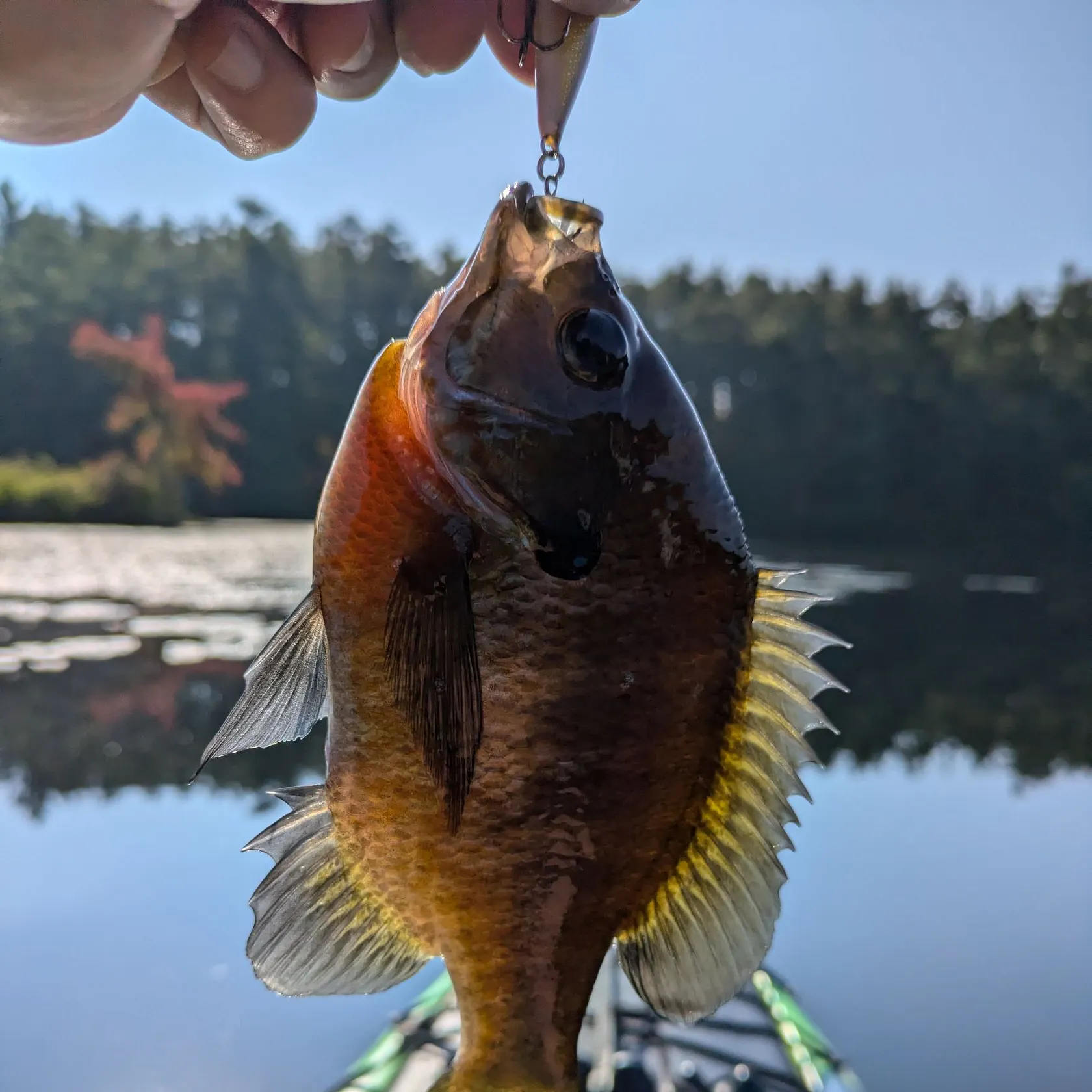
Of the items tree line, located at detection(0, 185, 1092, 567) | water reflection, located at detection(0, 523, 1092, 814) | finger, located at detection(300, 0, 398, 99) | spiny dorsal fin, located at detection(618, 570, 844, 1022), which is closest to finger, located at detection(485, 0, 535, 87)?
finger, located at detection(300, 0, 398, 99)

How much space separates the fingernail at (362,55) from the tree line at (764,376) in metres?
18.5

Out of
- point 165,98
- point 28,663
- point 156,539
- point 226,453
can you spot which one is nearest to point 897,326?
point 226,453

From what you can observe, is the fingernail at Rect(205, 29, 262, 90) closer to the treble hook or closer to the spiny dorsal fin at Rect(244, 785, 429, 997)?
the treble hook

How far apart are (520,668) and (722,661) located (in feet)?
0.97

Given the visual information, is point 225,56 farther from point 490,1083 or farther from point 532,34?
point 490,1083

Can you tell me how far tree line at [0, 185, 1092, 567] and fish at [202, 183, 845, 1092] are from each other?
64.4ft

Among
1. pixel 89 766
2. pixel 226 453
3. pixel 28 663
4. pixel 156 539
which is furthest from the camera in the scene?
pixel 226 453

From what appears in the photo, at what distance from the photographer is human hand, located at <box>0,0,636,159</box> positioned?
4.23ft

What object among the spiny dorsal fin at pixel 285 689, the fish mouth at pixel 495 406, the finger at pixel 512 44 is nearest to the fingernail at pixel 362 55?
the finger at pixel 512 44

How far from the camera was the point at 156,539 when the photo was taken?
52.7 ft

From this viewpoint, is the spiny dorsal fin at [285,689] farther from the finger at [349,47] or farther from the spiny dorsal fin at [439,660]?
the finger at [349,47]

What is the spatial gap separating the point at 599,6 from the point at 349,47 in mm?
914

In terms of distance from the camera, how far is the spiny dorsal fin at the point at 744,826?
49.6 inches

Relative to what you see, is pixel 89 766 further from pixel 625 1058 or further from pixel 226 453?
pixel 226 453
